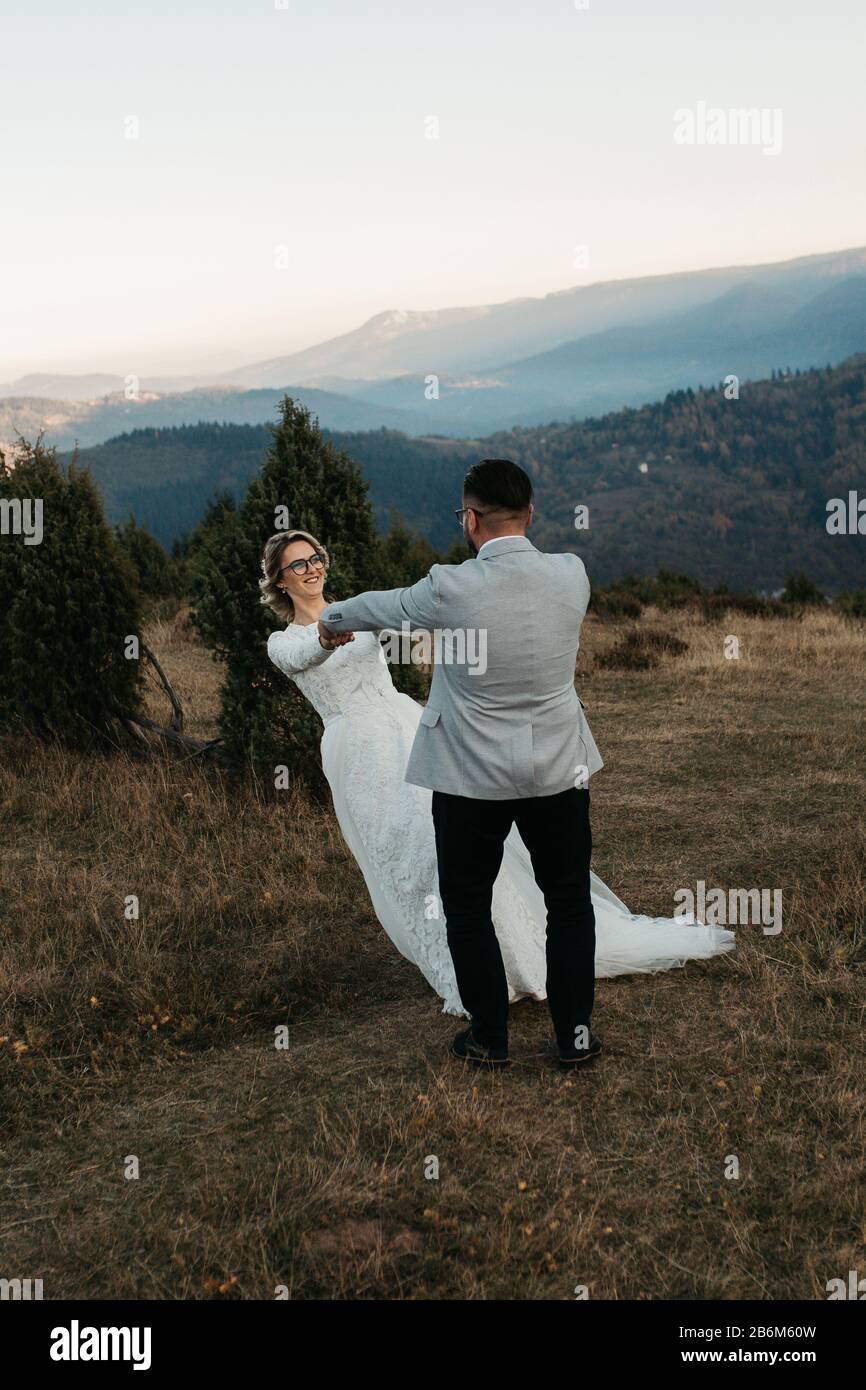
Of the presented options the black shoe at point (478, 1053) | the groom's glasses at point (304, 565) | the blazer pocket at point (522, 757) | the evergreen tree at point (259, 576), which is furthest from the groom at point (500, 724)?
the evergreen tree at point (259, 576)

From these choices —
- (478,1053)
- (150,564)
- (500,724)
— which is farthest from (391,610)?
(150,564)

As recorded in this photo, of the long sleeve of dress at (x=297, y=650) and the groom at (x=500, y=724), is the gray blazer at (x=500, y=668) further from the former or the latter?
the long sleeve of dress at (x=297, y=650)

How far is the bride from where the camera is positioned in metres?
5.11

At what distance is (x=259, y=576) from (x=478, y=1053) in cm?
517

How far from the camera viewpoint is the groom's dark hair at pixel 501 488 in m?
3.87

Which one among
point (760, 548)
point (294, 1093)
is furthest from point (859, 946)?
point (760, 548)

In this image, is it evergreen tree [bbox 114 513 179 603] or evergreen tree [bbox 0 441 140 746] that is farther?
evergreen tree [bbox 114 513 179 603]

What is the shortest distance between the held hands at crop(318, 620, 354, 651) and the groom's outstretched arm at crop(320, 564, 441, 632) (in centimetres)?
8

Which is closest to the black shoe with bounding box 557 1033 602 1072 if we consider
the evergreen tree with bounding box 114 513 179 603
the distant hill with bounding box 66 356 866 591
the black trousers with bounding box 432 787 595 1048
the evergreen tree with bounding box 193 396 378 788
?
the black trousers with bounding box 432 787 595 1048

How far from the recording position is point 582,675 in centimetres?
1428

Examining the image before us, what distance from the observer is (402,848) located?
5176mm

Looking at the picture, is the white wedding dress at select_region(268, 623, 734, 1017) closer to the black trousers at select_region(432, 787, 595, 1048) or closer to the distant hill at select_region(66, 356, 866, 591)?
the black trousers at select_region(432, 787, 595, 1048)

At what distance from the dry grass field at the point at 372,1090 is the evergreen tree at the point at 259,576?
0.66 m

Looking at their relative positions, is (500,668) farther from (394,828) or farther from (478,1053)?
(478,1053)
